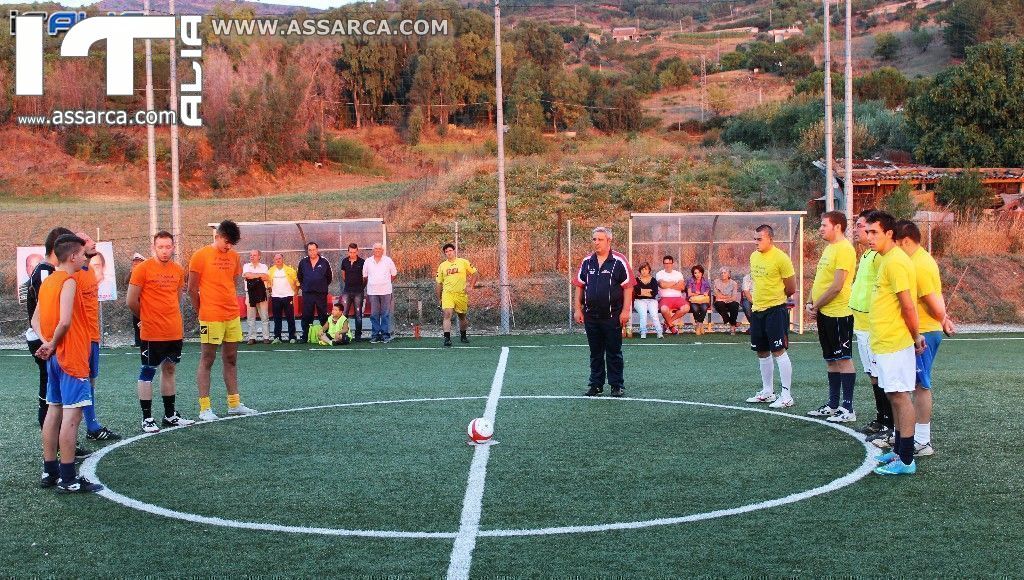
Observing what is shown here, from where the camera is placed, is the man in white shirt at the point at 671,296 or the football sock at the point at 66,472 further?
the man in white shirt at the point at 671,296

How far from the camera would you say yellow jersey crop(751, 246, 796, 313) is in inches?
456

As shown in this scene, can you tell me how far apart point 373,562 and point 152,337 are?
5479 mm

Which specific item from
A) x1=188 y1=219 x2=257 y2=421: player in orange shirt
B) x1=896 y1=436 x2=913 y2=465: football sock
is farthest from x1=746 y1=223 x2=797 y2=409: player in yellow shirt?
x1=188 y1=219 x2=257 y2=421: player in orange shirt

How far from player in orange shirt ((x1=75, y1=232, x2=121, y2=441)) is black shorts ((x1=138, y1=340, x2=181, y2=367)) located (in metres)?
0.70

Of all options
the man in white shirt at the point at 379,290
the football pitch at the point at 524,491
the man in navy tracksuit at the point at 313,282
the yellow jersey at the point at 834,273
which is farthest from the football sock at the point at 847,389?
the man in navy tracksuit at the point at 313,282

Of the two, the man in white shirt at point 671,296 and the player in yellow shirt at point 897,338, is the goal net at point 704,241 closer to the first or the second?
the man in white shirt at point 671,296

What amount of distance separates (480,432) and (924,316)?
392 centimetres

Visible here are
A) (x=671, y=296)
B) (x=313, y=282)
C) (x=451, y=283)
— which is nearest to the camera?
(x=451, y=283)

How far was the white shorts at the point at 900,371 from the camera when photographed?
8.21 m

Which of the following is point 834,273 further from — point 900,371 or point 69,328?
point 69,328

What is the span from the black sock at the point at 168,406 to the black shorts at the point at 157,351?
39 centimetres

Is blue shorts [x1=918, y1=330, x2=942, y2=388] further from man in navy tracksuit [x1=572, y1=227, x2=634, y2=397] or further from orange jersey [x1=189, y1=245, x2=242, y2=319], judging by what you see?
orange jersey [x1=189, y1=245, x2=242, y2=319]

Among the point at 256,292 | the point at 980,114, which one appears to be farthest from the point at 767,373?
the point at 980,114

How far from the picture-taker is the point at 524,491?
7.84 meters
